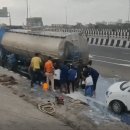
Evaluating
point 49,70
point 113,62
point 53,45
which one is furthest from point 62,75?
point 113,62

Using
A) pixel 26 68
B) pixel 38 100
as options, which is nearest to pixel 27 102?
pixel 38 100

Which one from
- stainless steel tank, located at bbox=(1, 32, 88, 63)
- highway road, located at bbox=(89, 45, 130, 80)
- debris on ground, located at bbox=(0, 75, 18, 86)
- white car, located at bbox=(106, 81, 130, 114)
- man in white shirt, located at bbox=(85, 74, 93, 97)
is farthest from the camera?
highway road, located at bbox=(89, 45, 130, 80)

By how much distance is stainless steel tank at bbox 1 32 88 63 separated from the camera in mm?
17016

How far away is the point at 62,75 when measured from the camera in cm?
1634

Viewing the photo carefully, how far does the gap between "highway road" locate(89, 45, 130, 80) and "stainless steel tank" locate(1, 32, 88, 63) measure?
333 centimetres

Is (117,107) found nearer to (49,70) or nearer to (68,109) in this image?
(68,109)

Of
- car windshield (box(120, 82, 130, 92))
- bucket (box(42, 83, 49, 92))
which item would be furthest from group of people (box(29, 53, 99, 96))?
car windshield (box(120, 82, 130, 92))

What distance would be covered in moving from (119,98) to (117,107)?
0.32m

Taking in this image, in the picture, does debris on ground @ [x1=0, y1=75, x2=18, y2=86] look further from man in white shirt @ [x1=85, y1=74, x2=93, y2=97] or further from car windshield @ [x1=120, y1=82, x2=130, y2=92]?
car windshield @ [x1=120, y1=82, x2=130, y2=92]

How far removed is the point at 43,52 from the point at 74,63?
163 centimetres

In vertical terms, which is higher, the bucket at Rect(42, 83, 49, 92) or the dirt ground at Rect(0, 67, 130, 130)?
the bucket at Rect(42, 83, 49, 92)

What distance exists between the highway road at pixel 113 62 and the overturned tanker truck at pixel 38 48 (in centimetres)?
343

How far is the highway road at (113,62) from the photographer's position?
21425 millimetres

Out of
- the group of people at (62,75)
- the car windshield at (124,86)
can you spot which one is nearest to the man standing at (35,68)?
the group of people at (62,75)
